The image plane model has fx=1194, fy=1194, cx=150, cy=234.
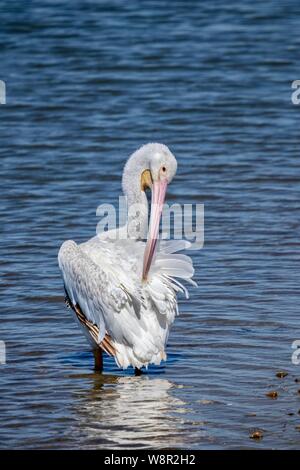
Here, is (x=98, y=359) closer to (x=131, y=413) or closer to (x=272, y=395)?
(x=131, y=413)

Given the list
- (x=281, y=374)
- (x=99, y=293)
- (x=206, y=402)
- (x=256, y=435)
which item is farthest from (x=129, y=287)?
(x=256, y=435)

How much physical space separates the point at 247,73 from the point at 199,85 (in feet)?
3.22

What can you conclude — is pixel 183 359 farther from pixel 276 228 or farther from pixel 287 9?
pixel 287 9

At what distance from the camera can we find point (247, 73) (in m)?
16.4

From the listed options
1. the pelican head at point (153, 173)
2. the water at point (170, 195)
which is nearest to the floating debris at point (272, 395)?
the water at point (170, 195)

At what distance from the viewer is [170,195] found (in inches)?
442

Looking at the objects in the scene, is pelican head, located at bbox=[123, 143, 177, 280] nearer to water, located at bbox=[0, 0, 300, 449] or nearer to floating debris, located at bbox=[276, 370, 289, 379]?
water, located at bbox=[0, 0, 300, 449]

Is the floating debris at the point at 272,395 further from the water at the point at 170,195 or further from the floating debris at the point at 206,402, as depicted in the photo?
the floating debris at the point at 206,402

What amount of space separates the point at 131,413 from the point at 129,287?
2.87 ft

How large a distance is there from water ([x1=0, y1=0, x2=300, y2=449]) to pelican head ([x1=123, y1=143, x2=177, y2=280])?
0.95 meters

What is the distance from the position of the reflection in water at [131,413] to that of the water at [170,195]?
0.01 meters

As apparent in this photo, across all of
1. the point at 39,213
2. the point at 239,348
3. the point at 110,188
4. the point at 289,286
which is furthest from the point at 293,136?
the point at 239,348

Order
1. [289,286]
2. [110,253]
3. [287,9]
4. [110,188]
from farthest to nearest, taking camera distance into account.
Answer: [287,9] → [110,188] → [289,286] → [110,253]

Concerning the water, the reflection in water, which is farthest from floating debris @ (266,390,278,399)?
the reflection in water
